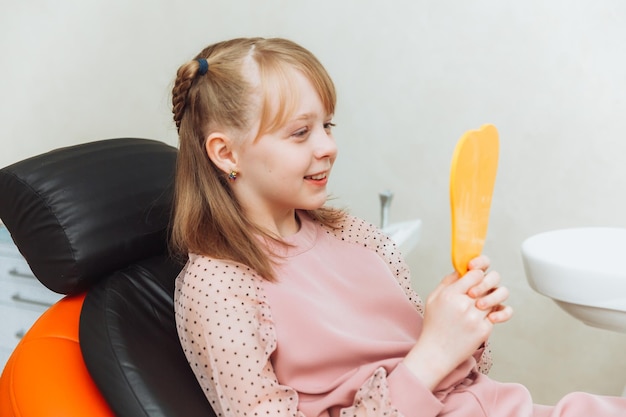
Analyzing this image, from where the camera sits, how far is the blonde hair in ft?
3.27

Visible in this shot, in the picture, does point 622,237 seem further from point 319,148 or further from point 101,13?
point 101,13

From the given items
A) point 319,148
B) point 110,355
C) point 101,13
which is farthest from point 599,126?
point 101,13

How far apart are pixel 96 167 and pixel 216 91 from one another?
25 centimetres

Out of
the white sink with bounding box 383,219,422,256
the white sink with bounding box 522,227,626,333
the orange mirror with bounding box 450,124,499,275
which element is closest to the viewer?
the orange mirror with bounding box 450,124,499,275

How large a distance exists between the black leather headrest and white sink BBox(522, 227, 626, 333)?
2.40 ft

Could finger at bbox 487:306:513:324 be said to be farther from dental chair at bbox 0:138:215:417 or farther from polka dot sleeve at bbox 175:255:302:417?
dental chair at bbox 0:138:215:417

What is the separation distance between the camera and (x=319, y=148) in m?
1.00

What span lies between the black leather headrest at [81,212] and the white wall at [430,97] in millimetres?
897

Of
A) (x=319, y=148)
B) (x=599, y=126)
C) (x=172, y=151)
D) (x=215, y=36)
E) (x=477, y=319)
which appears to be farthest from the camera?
(x=215, y=36)

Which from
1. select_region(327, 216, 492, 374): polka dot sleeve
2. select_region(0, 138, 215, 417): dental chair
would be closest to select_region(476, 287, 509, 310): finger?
select_region(327, 216, 492, 374): polka dot sleeve

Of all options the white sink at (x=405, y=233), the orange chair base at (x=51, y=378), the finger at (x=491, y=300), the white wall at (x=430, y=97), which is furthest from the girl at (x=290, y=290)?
the white wall at (x=430, y=97)

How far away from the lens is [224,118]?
1034 millimetres

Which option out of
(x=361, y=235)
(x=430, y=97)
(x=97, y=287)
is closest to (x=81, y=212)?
(x=97, y=287)

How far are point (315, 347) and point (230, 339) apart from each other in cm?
13
